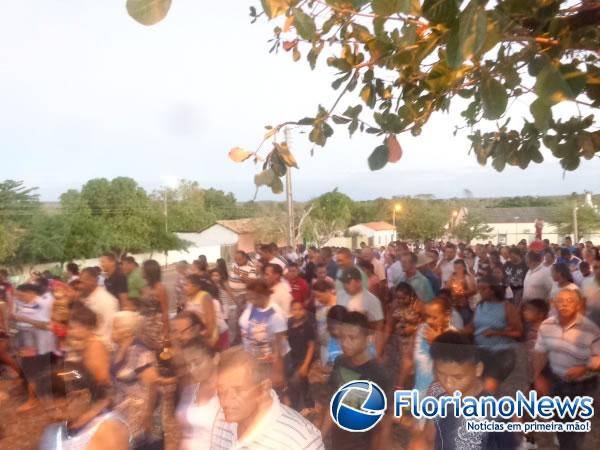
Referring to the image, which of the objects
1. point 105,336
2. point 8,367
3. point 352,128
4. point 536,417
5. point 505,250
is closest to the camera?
point 352,128

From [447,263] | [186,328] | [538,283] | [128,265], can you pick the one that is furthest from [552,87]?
[447,263]

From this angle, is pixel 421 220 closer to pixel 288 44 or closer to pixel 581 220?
pixel 581 220

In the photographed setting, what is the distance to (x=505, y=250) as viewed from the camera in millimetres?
8789

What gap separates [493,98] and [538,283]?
478cm

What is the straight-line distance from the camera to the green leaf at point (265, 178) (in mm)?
1866

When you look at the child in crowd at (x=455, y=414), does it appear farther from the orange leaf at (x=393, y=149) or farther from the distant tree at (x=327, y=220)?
the distant tree at (x=327, y=220)

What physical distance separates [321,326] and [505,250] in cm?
519

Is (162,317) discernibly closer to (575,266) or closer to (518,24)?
(518,24)

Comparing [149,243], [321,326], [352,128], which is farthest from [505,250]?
[149,243]

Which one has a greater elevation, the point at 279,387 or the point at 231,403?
the point at 231,403

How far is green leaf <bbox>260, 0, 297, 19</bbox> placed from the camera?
129cm

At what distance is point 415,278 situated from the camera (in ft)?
20.0

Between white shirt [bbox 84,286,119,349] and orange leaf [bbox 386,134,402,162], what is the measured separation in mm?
2441

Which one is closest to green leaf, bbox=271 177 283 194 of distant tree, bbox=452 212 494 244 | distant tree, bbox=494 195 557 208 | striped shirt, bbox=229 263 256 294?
striped shirt, bbox=229 263 256 294
